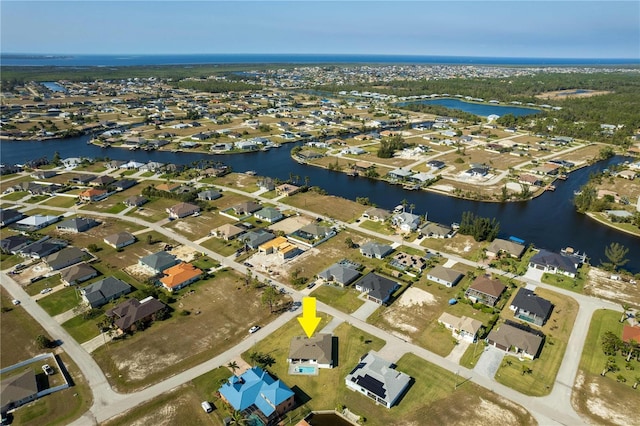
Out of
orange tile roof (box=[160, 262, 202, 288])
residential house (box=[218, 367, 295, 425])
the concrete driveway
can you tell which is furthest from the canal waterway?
residential house (box=[218, 367, 295, 425])

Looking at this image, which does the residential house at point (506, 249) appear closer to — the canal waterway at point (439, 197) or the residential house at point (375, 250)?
the canal waterway at point (439, 197)

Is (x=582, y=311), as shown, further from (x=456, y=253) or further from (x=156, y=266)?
(x=156, y=266)

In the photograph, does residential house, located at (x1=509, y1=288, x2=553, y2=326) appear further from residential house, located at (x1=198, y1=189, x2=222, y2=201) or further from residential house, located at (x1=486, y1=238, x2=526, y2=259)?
residential house, located at (x1=198, y1=189, x2=222, y2=201)

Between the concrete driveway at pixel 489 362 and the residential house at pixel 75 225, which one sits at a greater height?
the residential house at pixel 75 225

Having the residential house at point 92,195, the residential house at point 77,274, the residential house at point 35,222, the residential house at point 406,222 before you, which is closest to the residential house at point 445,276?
the residential house at point 406,222

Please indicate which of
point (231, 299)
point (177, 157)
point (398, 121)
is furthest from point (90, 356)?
point (398, 121)

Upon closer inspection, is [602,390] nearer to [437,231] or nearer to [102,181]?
[437,231]
